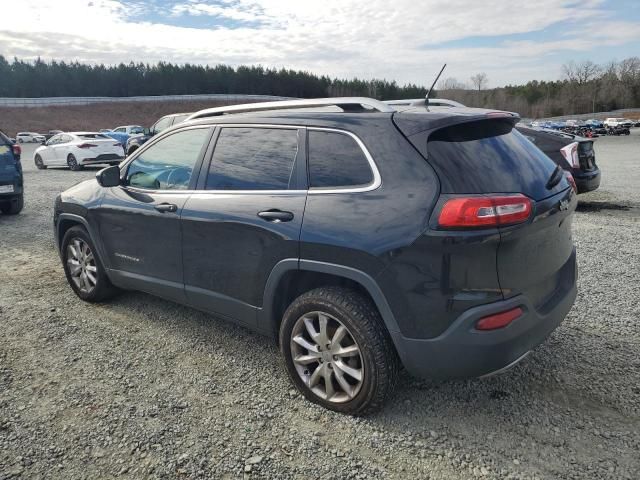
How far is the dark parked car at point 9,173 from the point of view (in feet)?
28.5

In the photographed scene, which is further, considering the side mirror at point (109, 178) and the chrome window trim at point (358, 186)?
the side mirror at point (109, 178)

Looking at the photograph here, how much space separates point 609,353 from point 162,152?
12.0 ft

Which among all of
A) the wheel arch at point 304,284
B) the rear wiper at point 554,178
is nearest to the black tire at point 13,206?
the wheel arch at point 304,284

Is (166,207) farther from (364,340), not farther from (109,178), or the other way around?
(364,340)

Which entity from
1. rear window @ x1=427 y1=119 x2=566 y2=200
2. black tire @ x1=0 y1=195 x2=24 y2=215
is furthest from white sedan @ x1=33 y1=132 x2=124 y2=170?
rear window @ x1=427 y1=119 x2=566 y2=200

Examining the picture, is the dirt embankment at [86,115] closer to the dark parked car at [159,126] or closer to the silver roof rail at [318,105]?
the dark parked car at [159,126]

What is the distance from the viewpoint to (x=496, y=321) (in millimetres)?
2438

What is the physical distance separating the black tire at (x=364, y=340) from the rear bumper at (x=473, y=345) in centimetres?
11

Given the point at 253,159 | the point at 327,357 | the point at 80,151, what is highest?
the point at 253,159

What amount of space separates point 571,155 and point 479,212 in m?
6.95

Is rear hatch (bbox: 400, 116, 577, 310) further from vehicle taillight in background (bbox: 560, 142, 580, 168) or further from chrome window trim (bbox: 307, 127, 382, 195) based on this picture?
vehicle taillight in background (bbox: 560, 142, 580, 168)

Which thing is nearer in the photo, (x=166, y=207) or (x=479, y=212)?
(x=479, y=212)

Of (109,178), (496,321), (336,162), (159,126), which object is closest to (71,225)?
(109,178)

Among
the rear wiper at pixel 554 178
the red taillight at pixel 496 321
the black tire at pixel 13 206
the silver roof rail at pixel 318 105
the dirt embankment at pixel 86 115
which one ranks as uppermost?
the silver roof rail at pixel 318 105
